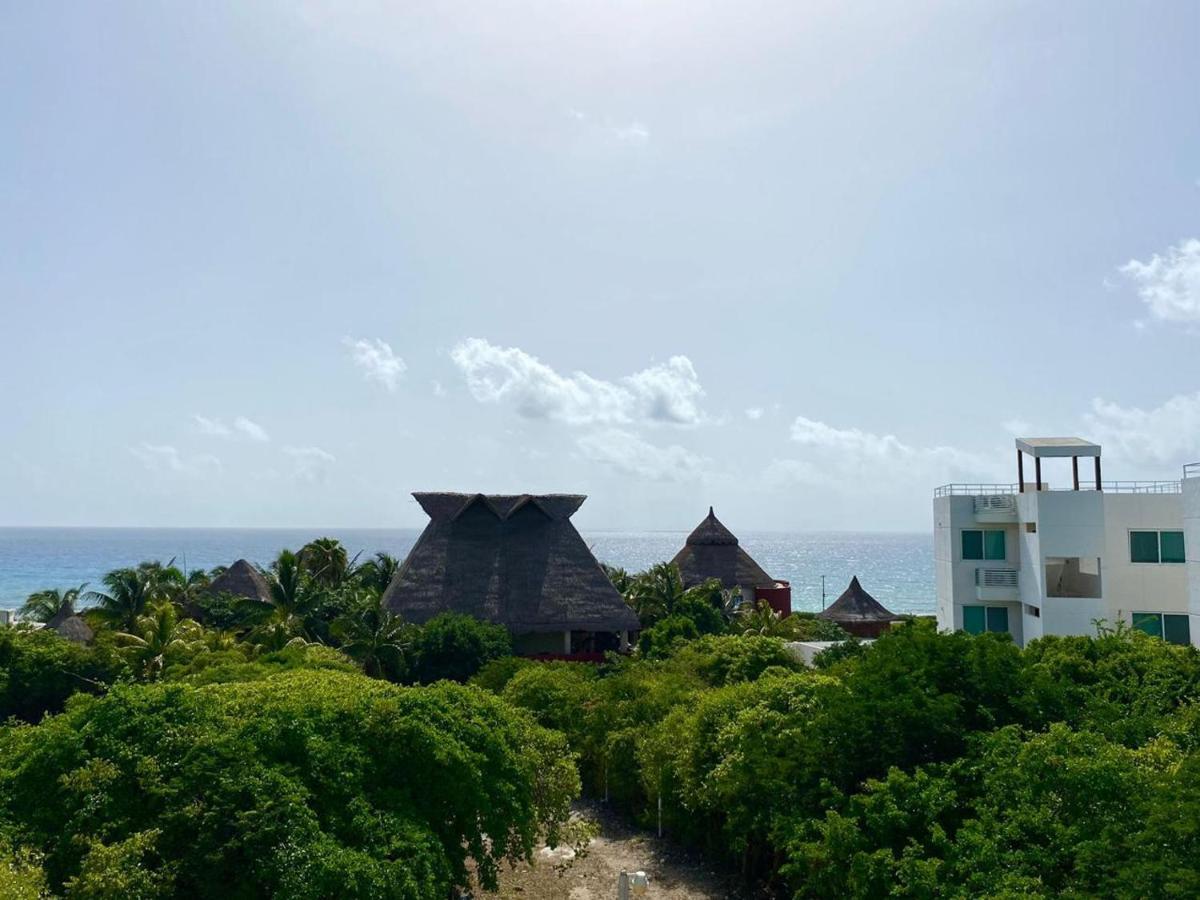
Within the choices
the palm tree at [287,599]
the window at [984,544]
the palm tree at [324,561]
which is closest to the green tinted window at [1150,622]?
the window at [984,544]

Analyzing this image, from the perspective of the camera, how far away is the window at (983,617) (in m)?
31.0

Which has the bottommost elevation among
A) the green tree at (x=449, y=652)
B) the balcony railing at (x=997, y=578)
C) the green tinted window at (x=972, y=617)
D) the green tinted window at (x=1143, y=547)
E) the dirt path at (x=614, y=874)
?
the dirt path at (x=614, y=874)

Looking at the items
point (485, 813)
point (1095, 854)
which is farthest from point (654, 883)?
point (1095, 854)

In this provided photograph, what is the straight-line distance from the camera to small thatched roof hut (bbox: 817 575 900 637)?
4366cm

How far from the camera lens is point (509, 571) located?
3844 cm

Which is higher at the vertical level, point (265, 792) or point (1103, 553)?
point (1103, 553)

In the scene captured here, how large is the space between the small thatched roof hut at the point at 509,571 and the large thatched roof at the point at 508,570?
4 cm

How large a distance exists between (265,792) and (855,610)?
37772 millimetres

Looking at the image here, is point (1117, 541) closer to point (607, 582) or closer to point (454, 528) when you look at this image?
point (607, 582)

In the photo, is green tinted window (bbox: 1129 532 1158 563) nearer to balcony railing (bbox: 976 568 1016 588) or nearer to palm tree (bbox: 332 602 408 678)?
balcony railing (bbox: 976 568 1016 588)

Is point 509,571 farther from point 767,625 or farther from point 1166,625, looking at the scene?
point 1166,625

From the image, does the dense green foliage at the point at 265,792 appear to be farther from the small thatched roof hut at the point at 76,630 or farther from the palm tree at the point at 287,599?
the small thatched roof hut at the point at 76,630

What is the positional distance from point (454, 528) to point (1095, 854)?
3206cm

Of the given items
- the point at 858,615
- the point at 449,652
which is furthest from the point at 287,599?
the point at 858,615
